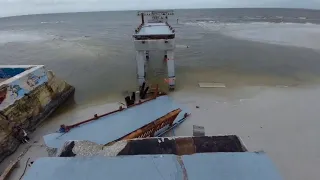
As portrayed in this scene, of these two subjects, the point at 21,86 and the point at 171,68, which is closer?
the point at 21,86

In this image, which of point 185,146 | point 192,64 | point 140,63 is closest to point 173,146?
point 185,146

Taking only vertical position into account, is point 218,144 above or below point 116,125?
above

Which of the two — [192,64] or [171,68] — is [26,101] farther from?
[192,64]

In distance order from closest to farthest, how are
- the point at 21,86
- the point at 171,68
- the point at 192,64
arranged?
the point at 21,86
the point at 171,68
the point at 192,64

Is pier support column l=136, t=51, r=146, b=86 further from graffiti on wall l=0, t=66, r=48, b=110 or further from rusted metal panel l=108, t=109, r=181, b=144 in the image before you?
rusted metal panel l=108, t=109, r=181, b=144

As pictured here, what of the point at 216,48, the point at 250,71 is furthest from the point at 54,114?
the point at 216,48

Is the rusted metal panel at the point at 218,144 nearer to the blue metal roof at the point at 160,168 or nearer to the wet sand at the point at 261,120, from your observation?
the blue metal roof at the point at 160,168
